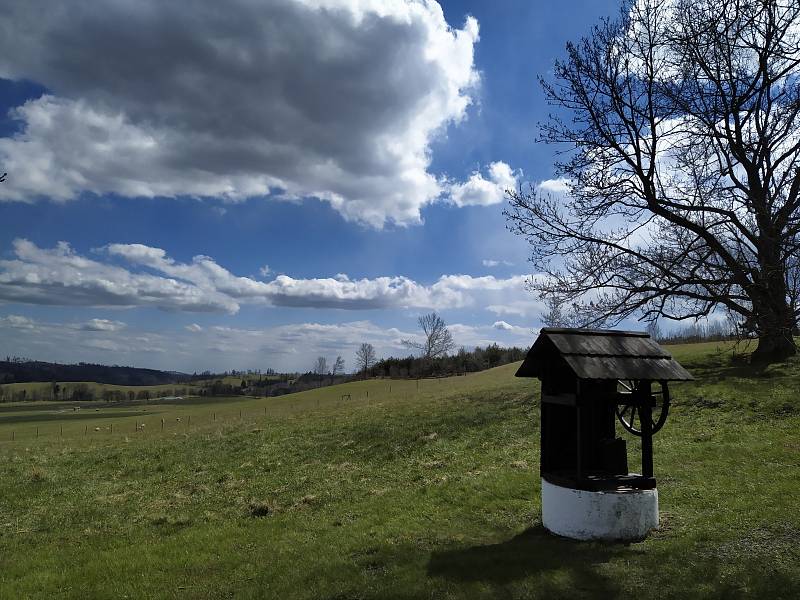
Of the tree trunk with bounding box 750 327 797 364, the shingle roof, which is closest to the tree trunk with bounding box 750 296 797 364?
the shingle roof

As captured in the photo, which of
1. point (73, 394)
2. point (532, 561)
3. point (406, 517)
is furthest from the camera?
point (73, 394)

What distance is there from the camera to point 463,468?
14.6 meters

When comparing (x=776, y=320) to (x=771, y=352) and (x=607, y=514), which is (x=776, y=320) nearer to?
(x=607, y=514)

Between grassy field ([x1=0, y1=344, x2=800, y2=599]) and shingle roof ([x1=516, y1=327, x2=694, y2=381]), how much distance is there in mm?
2510

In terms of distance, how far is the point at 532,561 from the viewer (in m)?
7.50

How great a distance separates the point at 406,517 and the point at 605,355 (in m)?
4.94

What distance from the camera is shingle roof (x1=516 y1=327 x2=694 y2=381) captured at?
28.0 ft

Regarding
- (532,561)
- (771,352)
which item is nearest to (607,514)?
(532,561)

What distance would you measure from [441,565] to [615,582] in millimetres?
2302

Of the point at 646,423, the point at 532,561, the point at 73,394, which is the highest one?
the point at 646,423

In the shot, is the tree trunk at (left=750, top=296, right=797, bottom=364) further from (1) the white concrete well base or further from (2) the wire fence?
(2) the wire fence

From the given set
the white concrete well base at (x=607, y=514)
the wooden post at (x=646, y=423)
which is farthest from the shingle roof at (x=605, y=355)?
the white concrete well base at (x=607, y=514)

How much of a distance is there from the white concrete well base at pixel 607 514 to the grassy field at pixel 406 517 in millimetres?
269

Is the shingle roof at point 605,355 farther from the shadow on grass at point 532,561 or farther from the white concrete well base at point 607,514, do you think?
the shadow on grass at point 532,561
